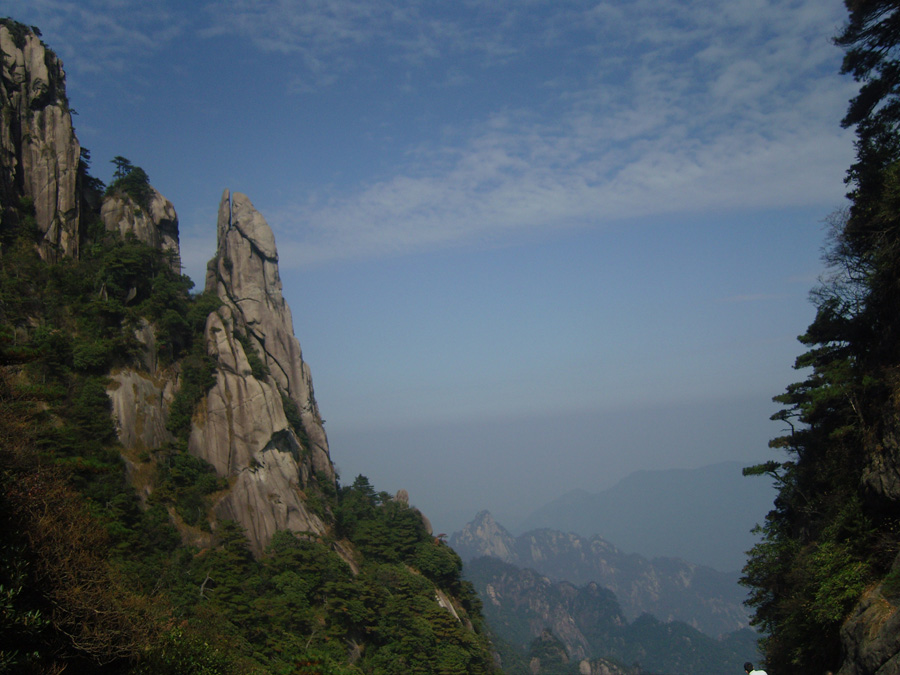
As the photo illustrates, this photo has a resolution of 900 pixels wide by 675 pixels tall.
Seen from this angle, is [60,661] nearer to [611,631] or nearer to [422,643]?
[422,643]

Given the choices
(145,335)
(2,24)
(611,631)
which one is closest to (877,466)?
(145,335)

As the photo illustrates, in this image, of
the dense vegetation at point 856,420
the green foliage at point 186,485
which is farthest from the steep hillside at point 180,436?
the dense vegetation at point 856,420

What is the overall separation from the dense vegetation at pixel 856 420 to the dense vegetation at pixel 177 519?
43.8ft

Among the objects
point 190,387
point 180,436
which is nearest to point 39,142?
point 190,387

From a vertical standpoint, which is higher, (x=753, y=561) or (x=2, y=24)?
(x=2, y=24)

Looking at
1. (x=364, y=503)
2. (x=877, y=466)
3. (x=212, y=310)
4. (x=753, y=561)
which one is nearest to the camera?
(x=877, y=466)

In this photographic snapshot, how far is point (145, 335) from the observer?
35969 millimetres

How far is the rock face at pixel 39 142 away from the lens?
113 ft

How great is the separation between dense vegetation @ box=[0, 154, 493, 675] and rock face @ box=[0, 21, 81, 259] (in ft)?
4.07

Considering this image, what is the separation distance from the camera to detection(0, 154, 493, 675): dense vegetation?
72.6 feet

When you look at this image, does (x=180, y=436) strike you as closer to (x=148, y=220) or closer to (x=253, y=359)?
(x=253, y=359)

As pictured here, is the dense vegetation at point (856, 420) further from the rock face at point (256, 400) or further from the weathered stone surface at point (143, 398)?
the weathered stone surface at point (143, 398)

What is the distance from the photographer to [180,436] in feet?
118

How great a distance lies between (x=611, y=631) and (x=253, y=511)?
189 metres
